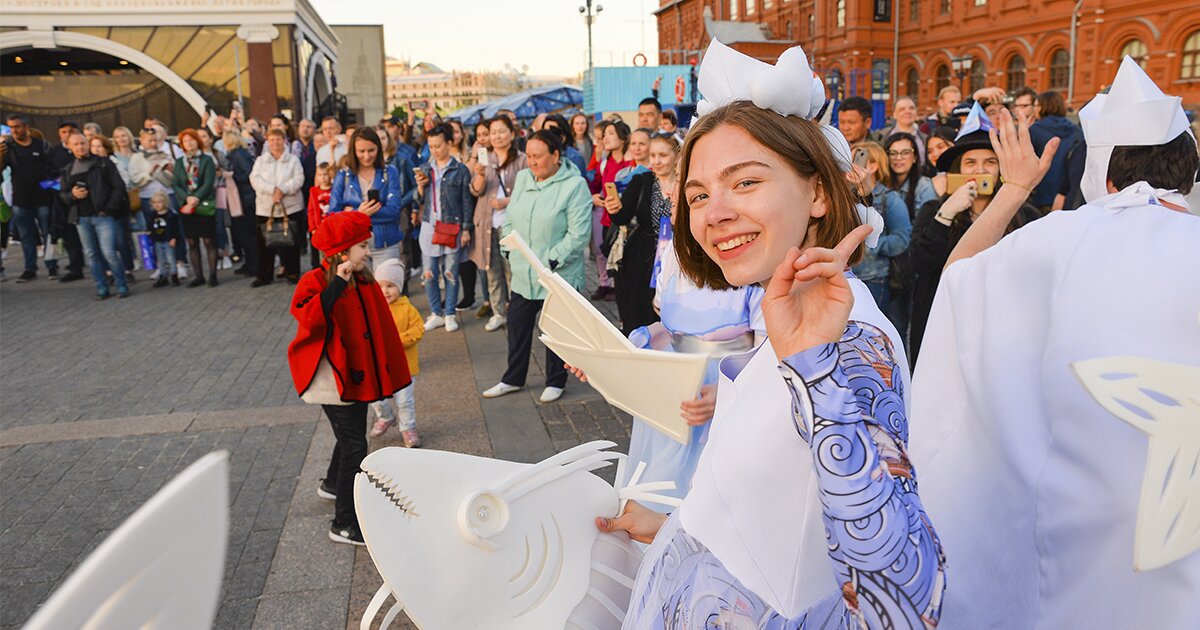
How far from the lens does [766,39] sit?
56.3 meters

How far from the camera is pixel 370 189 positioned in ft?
24.2

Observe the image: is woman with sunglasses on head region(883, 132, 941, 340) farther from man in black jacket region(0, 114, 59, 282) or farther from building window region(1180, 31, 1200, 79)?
building window region(1180, 31, 1200, 79)

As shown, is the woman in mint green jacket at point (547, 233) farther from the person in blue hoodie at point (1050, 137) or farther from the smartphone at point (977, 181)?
the person in blue hoodie at point (1050, 137)

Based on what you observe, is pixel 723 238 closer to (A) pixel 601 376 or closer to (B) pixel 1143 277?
(B) pixel 1143 277

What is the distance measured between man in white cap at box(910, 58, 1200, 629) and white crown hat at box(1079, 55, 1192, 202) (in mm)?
210

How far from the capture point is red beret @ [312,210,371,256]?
12.6 ft

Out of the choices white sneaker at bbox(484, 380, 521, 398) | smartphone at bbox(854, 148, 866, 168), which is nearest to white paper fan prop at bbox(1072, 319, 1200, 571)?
smartphone at bbox(854, 148, 866, 168)

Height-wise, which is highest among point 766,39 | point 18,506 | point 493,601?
point 766,39

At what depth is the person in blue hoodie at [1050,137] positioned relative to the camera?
6961 millimetres

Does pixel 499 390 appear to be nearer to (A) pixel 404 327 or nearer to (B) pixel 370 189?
(A) pixel 404 327

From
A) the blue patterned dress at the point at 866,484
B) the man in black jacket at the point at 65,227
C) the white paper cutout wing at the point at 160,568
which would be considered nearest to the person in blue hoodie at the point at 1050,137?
the blue patterned dress at the point at 866,484

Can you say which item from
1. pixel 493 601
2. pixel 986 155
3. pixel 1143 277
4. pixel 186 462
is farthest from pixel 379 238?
pixel 1143 277

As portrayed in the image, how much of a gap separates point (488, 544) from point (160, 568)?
95cm

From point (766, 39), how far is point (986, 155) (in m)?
56.3
